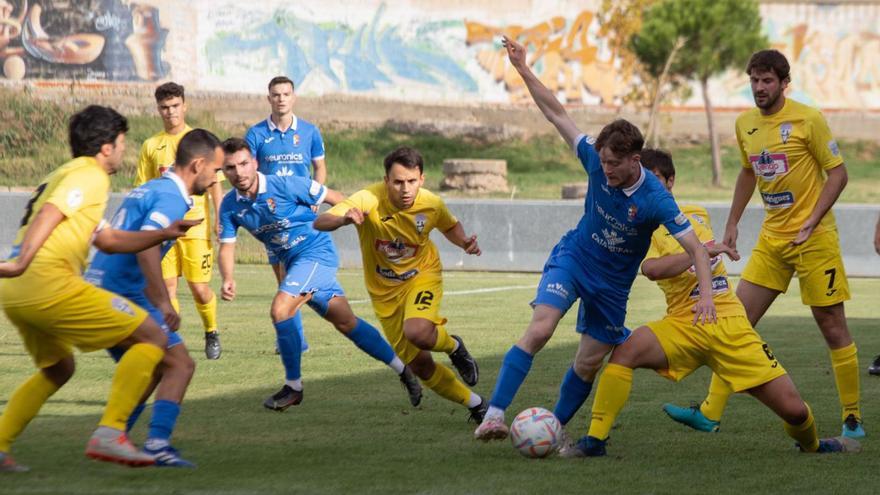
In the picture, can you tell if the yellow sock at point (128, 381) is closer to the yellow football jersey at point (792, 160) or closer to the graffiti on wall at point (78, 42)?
the yellow football jersey at point (792, 160)

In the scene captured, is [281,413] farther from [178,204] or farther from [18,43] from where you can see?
[18,43]

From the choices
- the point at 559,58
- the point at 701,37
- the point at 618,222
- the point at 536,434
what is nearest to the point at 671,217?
the point at 618,222

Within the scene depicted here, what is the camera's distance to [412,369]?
8.30 meters

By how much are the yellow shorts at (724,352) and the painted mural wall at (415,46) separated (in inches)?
1282

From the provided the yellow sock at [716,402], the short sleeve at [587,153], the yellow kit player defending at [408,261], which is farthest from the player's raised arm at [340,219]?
the yellow sock at [716,402]

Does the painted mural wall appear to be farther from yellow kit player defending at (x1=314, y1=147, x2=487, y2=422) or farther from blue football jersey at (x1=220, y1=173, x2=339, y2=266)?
yellow kit player defending at (x1=314, y1=147, x2=487, y2=422)

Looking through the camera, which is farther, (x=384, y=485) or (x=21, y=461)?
(x=21, y=461)

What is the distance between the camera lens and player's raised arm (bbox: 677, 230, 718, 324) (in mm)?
6488

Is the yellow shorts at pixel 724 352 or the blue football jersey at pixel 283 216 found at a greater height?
the blue football jersey at pixel 283 216

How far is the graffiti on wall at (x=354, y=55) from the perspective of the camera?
129ft

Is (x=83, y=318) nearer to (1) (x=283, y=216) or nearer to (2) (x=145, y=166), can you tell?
(1) (x=283, y=216)

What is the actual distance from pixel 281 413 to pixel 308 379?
4.52ft

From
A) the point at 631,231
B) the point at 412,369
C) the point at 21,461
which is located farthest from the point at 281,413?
the point at 631,231

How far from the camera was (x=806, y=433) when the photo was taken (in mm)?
6941
